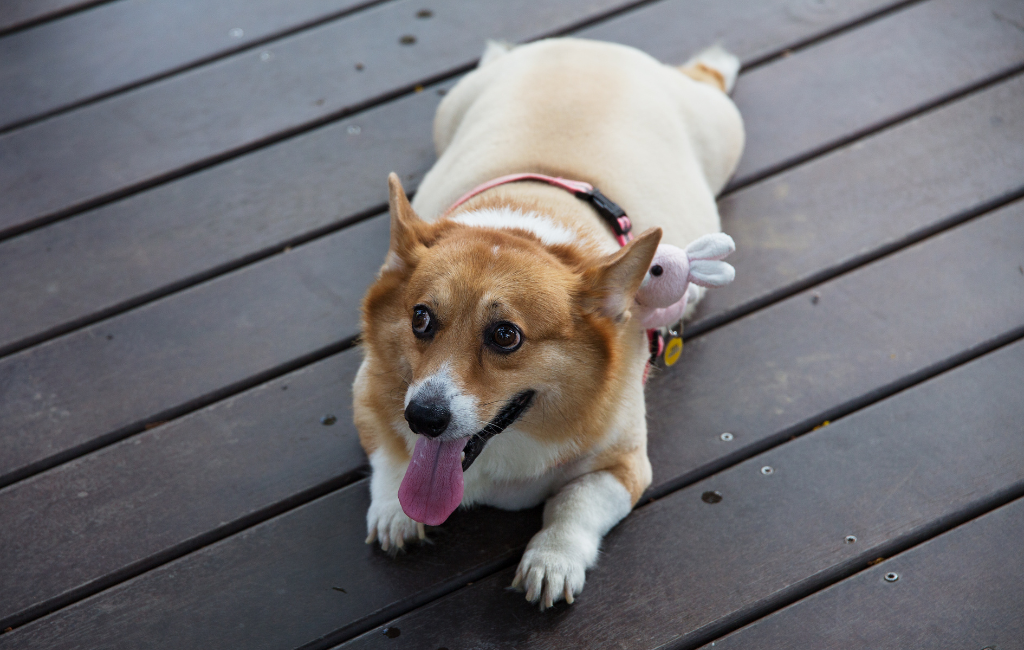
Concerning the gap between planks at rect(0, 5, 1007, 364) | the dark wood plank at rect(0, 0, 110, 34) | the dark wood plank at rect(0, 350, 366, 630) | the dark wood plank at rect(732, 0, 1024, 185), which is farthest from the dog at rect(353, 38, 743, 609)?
the dark wood plank at rect(0, 0, 110, 34)

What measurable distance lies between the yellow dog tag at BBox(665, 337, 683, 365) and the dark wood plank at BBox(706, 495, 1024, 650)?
0.66 meters

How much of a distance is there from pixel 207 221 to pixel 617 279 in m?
1.55

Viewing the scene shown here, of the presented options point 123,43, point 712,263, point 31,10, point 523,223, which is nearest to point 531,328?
point 523,223

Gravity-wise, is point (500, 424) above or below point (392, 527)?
above

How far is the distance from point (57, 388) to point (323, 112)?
129 centimetres

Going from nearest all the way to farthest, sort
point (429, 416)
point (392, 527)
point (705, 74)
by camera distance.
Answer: point (429, 416) < point (392, 527) < point (705, 74)

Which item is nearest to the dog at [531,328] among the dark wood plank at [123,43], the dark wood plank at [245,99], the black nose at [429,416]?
the black nose at [429,416]

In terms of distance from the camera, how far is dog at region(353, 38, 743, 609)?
1769mm

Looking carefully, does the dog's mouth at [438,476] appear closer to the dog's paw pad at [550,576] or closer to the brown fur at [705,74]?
the dog's paw pad at [550,576]

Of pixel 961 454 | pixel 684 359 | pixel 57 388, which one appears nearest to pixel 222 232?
pixel 57 388

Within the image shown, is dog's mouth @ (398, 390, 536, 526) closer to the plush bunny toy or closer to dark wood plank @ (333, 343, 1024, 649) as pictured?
dark wood plank @ (333, 343, 1024, 649)

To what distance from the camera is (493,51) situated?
9.82 ft

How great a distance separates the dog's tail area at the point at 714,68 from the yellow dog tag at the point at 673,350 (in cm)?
113

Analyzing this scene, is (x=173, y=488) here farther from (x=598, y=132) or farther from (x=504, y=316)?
(x=598, y=132)
